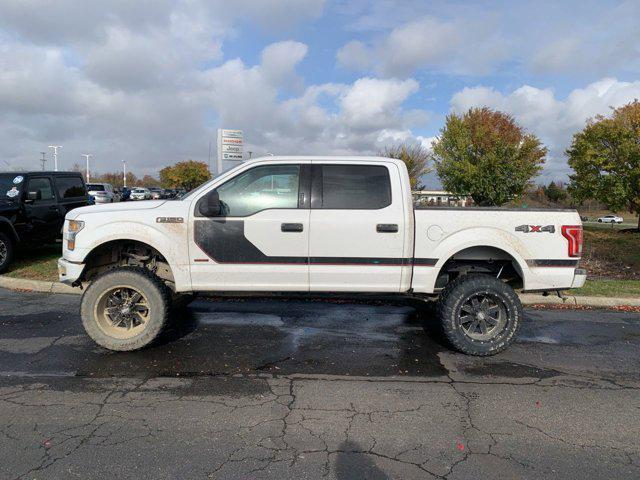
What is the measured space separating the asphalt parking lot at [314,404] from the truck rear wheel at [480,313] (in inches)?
7.2

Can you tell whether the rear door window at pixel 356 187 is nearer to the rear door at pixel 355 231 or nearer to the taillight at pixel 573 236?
the rear door at pixel 355 231

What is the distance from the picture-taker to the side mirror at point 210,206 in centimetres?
491

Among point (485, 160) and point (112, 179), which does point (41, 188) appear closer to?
point (485, 160)

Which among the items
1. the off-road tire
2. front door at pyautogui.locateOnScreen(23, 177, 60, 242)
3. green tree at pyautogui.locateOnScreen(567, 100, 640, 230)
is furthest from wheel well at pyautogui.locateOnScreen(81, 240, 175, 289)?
green tree at pyautogui.locateOnScreen(567, 100, 640, 230)

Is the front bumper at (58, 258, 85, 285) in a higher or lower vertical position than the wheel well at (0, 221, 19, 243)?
lower

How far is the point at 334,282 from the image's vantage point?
5102mm

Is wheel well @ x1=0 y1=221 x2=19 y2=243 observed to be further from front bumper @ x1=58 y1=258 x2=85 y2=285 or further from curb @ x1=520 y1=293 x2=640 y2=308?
curb @ x1=520 y1=293 x2=640 y2=308

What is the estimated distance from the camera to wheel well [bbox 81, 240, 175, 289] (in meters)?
5.45

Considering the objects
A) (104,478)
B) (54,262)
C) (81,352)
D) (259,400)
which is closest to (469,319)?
(259,400)

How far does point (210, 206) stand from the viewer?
4914mm

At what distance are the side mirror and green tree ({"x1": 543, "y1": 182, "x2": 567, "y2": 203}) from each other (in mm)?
62139

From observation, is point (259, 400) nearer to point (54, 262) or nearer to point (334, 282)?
point (334, 282)

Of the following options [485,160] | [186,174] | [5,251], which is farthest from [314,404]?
[186,174]

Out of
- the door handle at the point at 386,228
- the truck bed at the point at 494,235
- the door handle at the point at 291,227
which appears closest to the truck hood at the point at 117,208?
the door handle at the point at 291,227
